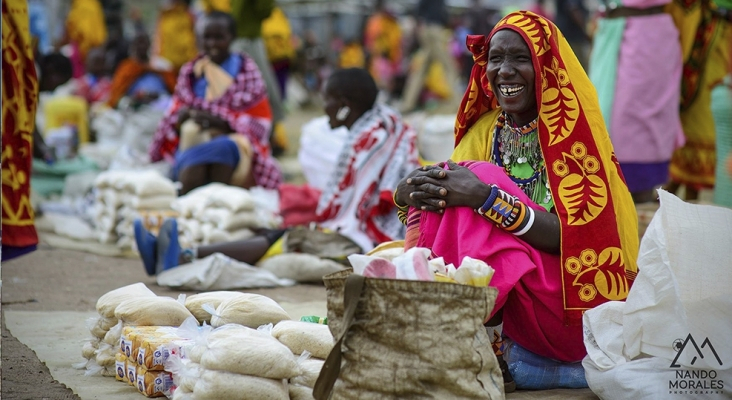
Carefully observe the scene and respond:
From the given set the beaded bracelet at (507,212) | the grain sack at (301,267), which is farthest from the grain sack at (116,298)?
the grain sack at (301,267)

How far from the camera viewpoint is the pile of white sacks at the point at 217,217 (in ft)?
18.7

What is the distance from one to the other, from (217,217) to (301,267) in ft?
2.56

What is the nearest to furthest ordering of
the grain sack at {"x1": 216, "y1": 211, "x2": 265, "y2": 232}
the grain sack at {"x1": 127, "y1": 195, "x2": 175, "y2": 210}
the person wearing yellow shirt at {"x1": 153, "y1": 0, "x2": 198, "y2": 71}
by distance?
the grain sack at {"x1": 216, "y1": 211, "x2": 265, "y2": 232} < the grain sack at {"x1": 127, "y1": 195, "x2": 175, "y2": 210} < the person wearing yellow shirt at {"x1": 153, "y1": 0, "x2": 198, "y2": 71}

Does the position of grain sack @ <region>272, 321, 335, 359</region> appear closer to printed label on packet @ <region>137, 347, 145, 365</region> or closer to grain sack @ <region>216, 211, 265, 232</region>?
printed label on packet @ <region>137, 347, 145, 365</region>

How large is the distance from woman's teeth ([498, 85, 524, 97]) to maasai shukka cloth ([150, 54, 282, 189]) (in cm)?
398

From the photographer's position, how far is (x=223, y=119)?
277 inches

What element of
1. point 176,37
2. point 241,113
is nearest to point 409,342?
point 241,113

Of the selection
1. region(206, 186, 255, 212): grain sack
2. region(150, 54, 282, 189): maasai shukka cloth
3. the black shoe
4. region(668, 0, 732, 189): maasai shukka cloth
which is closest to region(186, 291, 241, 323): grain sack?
the black shoe

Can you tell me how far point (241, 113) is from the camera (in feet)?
23.8

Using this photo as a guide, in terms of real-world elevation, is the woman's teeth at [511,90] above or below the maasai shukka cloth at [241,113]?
above

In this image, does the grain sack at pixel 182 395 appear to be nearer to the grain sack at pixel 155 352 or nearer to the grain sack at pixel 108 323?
the grain sack at pixel 155 352

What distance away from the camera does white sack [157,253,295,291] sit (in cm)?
488

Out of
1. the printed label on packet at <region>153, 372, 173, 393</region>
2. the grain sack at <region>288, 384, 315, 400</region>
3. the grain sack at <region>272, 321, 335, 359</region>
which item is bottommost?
the printed label on packet at <region>153, 372, 173, 393</region>

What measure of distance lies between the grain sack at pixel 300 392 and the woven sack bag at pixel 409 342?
0.33 meters
